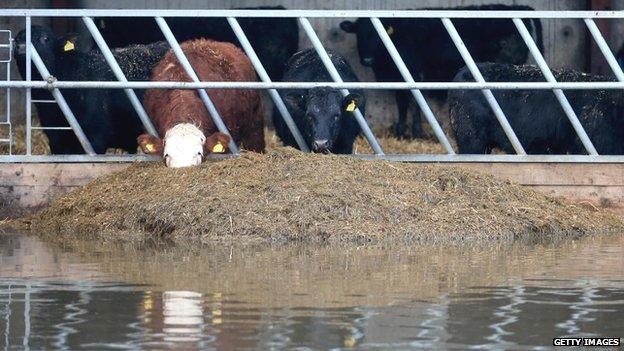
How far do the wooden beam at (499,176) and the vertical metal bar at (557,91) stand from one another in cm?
30

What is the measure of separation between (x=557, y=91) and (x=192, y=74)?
3.14 m

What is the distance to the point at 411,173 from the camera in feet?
39.1

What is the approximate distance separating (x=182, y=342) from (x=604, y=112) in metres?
7.76

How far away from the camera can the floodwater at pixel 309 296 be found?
6.95 m

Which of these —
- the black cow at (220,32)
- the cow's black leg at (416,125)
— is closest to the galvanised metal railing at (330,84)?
the cow's black leg at (416,125)

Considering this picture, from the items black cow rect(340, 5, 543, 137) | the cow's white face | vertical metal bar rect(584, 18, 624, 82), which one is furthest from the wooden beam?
black cow rect(340, 5, 543, 137)

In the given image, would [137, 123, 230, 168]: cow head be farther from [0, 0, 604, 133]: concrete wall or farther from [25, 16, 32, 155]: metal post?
[0, 0, 604, 133]: concrete wall

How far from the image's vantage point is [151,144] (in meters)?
12.5

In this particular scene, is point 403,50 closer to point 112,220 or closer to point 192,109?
point 192,109

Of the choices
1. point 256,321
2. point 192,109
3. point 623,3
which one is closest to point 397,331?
point 256,321

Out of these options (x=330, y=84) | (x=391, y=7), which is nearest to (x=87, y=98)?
(x=330, y=84)

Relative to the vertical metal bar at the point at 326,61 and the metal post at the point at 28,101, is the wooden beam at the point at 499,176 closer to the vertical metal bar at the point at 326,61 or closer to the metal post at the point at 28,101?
the metal post at the point at 28,101

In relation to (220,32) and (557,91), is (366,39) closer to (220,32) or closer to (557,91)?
(220,32)

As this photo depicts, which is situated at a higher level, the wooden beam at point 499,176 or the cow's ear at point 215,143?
the cow's ear at point 215,143
